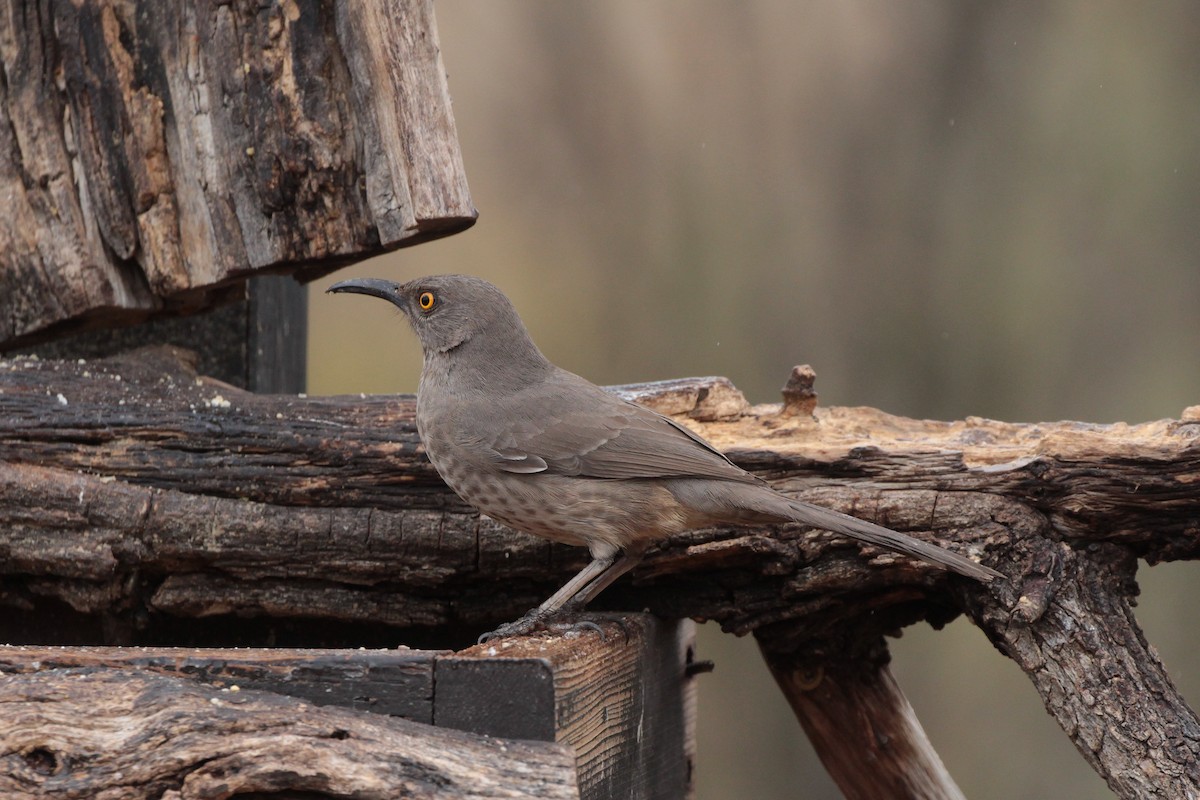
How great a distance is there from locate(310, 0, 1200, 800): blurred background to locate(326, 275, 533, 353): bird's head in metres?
3.28

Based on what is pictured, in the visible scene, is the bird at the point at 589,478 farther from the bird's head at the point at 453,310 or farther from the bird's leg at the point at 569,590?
the bird's head at the point at 453,310

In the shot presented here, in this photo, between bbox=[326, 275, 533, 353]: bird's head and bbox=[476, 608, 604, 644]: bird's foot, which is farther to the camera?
bbox=[326, 275, 533, 353]: bird's head

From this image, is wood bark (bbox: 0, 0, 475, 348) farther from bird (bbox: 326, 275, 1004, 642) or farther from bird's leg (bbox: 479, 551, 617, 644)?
bird's leg (bbox: 479, 551, 617, 644)

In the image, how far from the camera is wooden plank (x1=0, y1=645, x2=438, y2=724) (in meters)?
2.64

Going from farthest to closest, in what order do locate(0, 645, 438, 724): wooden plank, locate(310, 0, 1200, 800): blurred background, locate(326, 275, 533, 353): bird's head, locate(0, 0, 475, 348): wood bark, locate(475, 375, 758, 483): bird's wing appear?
locate(310, 0, 1200, 800): blurred background < locate(326, 275, 533, 353): bird's head < locate(0, 0, 475, 348): wood bark < locate(475, 375, 758, 483): bird's wing < locate(0, 645, 438, 724): wooden plank

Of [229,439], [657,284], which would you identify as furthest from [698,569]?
[657,284]

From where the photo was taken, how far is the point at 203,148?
4039 mm

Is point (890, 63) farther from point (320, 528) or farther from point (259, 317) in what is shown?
point (320, 528)

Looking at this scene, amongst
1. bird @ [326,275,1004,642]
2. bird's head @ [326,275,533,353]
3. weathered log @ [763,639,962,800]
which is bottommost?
weathered log @ [763,639,962,800]

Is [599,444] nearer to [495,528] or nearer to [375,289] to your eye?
[495,528]

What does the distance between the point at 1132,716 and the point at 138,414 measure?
113 inches

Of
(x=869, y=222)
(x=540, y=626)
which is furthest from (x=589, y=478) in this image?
(x=869, y=222)

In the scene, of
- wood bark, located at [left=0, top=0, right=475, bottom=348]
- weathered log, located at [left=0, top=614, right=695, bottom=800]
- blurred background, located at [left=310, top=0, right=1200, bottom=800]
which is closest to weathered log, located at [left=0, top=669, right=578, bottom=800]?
weathered log, located at [left=0, top=614, right=695, bottom=800]

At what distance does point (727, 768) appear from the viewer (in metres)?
7.30
